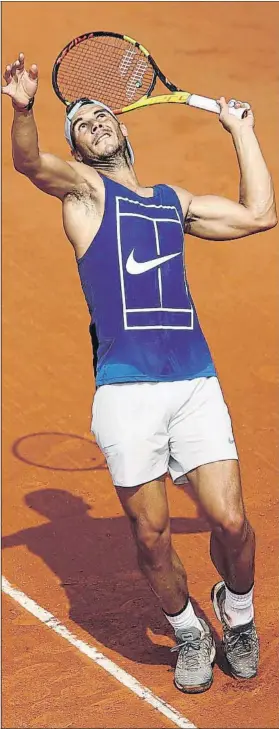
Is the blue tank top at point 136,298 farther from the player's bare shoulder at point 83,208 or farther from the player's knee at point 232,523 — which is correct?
the player's knee at point 232,523

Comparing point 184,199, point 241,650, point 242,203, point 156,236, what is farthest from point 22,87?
point 241,650

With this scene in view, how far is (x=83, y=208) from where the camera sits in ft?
18.2

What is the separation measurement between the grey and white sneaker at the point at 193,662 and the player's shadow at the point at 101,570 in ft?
1.07

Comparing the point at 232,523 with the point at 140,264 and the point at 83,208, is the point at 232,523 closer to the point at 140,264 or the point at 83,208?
the point at 140,264

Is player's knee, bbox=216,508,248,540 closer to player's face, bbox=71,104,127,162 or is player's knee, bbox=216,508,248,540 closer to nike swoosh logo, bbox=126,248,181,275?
nike swoosh logo, bbox=126,248,181,275

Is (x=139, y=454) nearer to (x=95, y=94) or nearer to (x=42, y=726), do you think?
(x=42, y=726)

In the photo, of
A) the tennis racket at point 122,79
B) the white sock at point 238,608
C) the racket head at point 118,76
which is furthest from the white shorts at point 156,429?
the racket head at point 118,76

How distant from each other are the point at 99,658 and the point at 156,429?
5.27 ft

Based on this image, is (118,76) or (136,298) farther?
(118,76)

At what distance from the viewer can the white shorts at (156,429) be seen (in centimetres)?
544

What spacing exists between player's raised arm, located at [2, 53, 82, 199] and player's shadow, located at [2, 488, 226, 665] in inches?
109

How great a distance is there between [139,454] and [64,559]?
238cm

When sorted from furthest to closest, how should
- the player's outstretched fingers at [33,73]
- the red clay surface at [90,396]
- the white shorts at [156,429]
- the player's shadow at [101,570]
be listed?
the player's shadow at [101,570] → the red clay surface at [90,396] → the white shorts at [156,429] → the player's outstretched fingers at [33,73]

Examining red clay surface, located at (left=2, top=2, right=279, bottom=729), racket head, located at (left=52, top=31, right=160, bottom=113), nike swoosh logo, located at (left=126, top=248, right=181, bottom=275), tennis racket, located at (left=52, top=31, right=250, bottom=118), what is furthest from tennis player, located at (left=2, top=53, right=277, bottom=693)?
racket head, located at (left=52, top=31, right=160, bottom=113)
